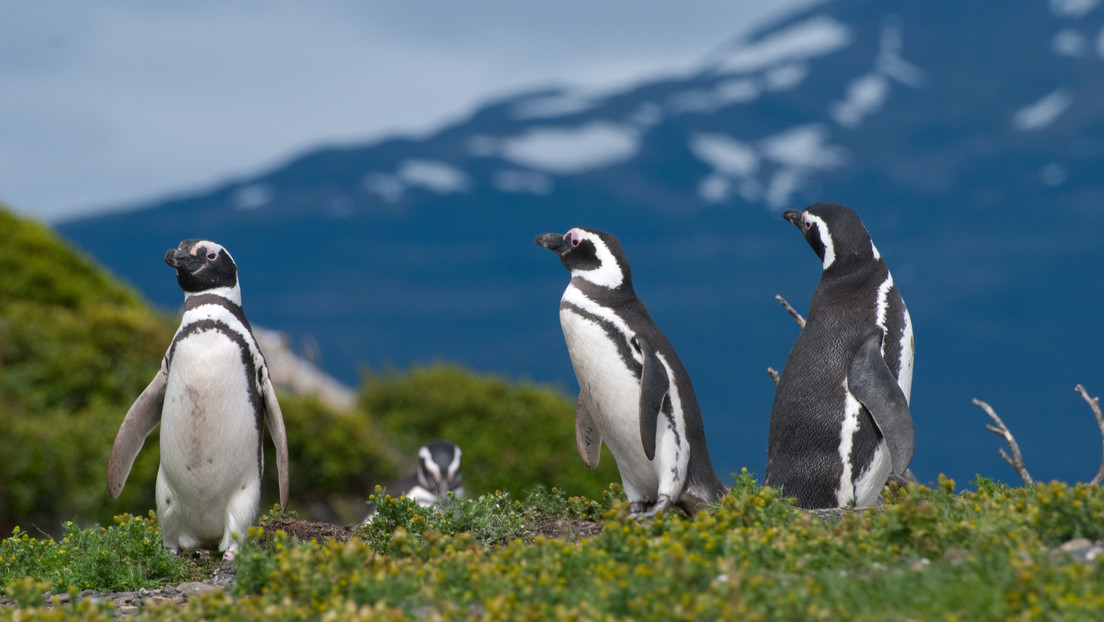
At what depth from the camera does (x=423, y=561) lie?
15.4ft

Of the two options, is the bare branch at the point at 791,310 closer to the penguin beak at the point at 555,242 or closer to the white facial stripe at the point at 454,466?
the penguin beak at the point at 555,242

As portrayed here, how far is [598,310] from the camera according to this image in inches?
220

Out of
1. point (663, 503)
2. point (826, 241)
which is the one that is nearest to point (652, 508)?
point (663, 503)

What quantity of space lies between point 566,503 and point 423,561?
1828 mm

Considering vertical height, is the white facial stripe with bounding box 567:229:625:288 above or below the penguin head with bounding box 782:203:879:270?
below

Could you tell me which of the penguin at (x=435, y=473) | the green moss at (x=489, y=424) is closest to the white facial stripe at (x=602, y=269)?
the penguin at (x=435, y=473)

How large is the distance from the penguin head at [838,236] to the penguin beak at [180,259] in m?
3.30

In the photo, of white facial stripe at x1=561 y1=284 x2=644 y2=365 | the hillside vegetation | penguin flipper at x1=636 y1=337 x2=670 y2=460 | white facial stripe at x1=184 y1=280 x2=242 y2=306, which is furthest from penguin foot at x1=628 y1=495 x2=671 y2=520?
the hillside vegetation

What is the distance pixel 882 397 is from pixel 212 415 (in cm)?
328

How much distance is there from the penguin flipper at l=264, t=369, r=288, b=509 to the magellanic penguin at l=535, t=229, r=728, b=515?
153cm

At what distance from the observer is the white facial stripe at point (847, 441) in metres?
5.61

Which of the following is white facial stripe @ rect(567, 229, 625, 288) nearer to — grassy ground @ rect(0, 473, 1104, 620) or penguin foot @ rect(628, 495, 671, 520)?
penguin foot @ rect(628, 495, 671, 520)

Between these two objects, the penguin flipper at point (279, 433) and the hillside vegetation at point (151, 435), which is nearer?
the penguin flipper at point (279, 433)

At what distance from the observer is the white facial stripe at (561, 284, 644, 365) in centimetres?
554
